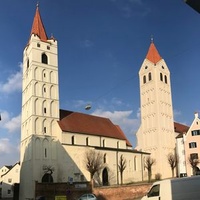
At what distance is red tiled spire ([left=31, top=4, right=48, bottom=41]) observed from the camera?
6100 centimetres

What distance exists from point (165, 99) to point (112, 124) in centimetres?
1427

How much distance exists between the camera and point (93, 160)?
51438 mm

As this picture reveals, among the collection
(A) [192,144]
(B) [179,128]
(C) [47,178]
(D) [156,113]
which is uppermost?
(D) [156,113]

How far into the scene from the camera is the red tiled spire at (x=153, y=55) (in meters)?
76.2

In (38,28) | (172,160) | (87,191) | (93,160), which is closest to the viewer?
(87,191)

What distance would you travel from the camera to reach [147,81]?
75.0m

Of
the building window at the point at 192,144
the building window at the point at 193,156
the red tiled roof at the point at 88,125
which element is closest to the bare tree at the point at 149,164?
the red tiled roof at the point at 88,125

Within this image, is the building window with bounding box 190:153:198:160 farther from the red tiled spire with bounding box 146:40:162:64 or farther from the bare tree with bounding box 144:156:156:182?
the red tiled spire with bounding box 146:40:162:64

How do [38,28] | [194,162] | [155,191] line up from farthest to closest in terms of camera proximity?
[194,162] → [38,28] → [155,191]

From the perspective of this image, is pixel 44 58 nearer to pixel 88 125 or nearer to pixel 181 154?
pixel 88 125

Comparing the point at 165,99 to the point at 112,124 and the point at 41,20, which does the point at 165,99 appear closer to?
the point at 112,124

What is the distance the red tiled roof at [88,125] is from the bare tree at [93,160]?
5956 mm

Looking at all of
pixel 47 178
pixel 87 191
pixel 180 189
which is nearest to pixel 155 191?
pixel 180 189

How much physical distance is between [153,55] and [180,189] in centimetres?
6406
